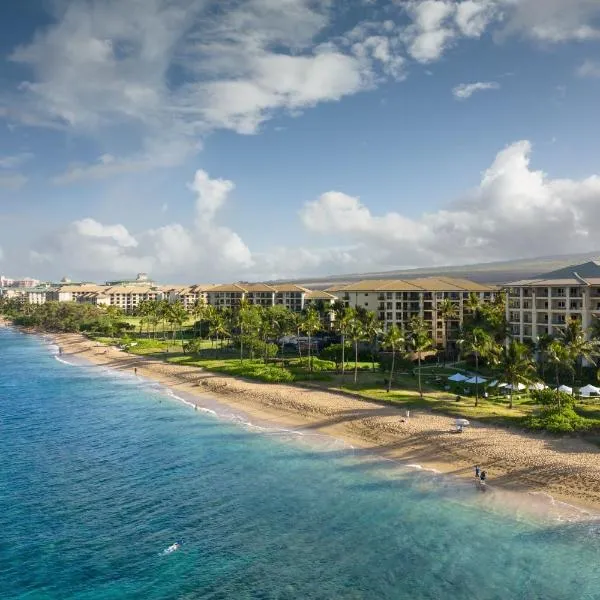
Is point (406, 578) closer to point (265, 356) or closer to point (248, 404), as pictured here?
point (248, 404)

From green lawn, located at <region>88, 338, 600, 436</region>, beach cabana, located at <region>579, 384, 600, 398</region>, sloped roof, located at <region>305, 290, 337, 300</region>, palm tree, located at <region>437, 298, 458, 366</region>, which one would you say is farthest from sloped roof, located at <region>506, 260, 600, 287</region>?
sloped roof, located at <region>305, 290, 337, 300</region>

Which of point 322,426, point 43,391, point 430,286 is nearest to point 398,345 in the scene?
point 322,426

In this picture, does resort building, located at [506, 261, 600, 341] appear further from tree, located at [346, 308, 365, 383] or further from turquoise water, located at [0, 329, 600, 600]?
turquoise water, located at [0, 329, 600, 600]

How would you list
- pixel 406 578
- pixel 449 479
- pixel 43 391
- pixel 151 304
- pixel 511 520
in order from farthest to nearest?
pixel 151 304
pixel 43 391
pixel 449 479
pixel 511 520
pixel 406 578

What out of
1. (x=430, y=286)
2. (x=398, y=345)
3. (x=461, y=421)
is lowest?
(x=461, y=421)

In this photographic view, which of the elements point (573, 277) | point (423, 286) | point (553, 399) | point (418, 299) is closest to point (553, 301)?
point (573, 277)

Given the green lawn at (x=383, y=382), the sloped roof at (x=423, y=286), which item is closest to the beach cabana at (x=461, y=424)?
the green lawn at (x=383, y=382)

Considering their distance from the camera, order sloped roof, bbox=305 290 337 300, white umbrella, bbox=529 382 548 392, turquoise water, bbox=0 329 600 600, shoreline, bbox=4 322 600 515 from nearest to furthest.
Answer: turquoise water, bbox=0 329 600 600
shoreline, bbox=4 322 600 515
white umbrella, bbox=529 382 548 392
sloped roof, bbox=305 290 337 300

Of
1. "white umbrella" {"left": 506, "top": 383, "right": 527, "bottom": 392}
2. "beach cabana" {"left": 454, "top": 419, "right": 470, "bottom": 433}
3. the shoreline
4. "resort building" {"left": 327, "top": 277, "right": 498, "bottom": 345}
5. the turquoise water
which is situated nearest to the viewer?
the turquoise water
